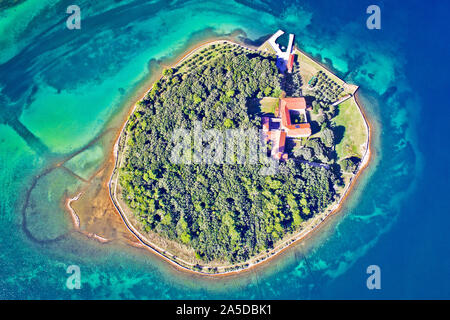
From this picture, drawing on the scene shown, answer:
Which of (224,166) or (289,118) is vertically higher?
(289,118)

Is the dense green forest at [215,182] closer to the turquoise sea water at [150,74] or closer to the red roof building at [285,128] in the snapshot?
the red roof building at [285,128]

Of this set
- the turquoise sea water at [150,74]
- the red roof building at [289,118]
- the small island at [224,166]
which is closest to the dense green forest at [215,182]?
the small island at [224,166]

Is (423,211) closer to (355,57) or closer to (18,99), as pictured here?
(355,57)

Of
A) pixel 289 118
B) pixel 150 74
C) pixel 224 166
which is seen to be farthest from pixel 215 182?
pixel 150 74

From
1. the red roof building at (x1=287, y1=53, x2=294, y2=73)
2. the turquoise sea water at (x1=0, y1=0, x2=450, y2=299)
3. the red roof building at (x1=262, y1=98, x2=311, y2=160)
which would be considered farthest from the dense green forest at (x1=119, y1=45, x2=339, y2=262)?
the turquoise sea water at (x1=0, y1=0, x2=450, y2=299)

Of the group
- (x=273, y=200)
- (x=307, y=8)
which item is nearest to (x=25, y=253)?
(x=273, y=200)

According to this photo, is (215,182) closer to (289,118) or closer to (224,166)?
(224,166)

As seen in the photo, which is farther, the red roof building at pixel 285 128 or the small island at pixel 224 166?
the red roof building at pixel 285 128

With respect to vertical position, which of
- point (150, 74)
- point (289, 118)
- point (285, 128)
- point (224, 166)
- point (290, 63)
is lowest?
point (224, 166)
